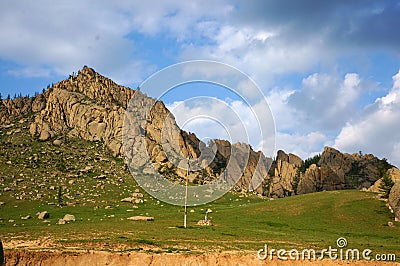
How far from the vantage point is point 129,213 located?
263ft

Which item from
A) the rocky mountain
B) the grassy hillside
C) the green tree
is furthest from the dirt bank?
the rocky mountain

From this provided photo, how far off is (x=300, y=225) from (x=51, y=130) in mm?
110736

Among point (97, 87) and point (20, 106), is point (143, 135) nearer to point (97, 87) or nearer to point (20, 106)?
point (97, 87)

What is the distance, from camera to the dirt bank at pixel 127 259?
2630 centimetres

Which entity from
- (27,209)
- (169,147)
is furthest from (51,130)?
(27,209)

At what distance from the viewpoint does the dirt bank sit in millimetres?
26297

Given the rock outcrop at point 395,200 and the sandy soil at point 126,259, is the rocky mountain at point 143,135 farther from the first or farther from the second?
the sandy soil at point 126,259

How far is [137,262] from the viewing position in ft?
87.1

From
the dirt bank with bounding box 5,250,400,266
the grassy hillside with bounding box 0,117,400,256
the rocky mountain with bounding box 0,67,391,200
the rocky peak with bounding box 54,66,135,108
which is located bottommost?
the dirt bank with bounding box 5,250,400,266

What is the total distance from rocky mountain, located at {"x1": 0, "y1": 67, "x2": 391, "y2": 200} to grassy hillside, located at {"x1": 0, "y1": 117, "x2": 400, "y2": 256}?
789 cm

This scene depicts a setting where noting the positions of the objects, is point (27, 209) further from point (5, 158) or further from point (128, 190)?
point (5, 158)

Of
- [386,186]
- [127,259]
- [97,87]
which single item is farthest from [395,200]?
[97,87]

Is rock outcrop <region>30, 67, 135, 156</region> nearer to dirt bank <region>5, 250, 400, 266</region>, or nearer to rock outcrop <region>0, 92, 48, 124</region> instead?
rock outcrop <region>0, 92, 48, 124</region>

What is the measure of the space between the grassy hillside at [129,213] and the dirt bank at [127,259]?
3917 mm
